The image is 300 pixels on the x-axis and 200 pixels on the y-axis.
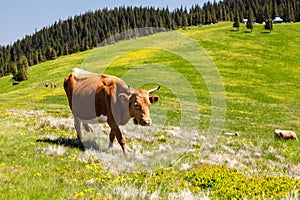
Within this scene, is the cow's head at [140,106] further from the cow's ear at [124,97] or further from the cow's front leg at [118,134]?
the cow's front leg at [118,134]

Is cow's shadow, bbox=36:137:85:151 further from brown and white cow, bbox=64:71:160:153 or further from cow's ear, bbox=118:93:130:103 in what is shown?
cow's ear, bbox=118:93:130:103

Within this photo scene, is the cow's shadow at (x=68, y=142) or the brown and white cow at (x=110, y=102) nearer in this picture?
the brown and white cow at (x=110, y=102)

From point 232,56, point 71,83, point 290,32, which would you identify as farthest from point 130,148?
point 290,32

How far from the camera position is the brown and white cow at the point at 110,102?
906 cm

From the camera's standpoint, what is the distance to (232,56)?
269 ft

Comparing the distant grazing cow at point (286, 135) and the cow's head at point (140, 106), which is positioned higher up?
the cow's head at point (140, 106)

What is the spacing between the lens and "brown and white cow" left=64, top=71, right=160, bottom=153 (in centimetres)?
906

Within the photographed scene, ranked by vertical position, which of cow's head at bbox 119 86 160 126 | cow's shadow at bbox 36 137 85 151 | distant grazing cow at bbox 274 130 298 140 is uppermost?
cow's head at bbox 119 86 160 126

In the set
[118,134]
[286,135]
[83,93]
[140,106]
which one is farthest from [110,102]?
[286,135]

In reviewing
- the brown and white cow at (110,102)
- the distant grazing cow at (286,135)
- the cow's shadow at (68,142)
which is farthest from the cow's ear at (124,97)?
the distant grazing cow at (286,135)

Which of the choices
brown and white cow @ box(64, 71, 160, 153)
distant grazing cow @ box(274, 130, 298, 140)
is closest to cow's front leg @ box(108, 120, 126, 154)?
brown and white cow @ box(64, 71, 160, 153)

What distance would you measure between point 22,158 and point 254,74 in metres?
64.3

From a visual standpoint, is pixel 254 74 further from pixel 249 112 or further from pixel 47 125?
pixel 47 125

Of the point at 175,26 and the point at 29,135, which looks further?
the point at 175,26
